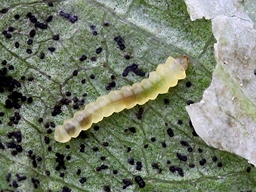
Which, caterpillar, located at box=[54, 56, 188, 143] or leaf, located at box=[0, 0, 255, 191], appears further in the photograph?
leaf, located at box=[0, 0, 255, 191]

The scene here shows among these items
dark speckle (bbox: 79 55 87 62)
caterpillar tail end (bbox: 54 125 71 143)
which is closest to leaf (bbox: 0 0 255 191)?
dark speckle (bbox: 79 55 87 62)

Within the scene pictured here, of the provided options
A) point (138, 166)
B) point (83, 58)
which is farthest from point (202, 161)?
point (83, 58)

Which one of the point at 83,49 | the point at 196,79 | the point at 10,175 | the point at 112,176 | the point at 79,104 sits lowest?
the point at 10,175

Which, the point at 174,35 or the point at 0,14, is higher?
the point at 174,35

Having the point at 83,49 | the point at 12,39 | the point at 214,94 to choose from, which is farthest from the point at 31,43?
the point at 214,94

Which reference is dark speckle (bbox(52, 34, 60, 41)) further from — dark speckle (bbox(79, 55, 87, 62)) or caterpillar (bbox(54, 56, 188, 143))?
caterpillar (bbox(54, 56, 188, 143))

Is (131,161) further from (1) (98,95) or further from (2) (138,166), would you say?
(1) (98,95)

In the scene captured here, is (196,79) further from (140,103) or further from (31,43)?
(31,43)
